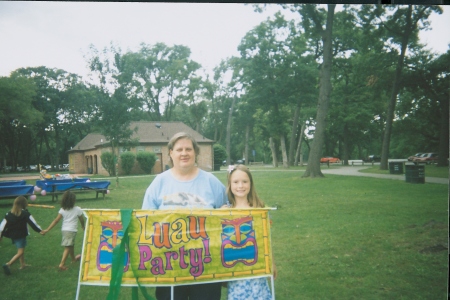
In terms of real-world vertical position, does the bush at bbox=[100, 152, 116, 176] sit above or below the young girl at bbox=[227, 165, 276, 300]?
above

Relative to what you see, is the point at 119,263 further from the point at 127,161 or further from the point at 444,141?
the point at 444,141

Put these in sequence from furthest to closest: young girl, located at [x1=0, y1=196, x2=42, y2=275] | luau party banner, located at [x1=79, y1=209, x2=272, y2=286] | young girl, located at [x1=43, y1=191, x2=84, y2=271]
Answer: young girl, located at [x1=43, y1=191, x2=84, y2=271] → young girl, located at [x1=0, y1=196, x2=42, y2=275] → luau party banner, located at [x1=79, y1=209, x2=272, y2=286]

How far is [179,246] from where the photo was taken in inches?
104

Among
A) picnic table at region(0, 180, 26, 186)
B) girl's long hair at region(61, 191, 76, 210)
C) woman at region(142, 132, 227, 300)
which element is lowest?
girl's long hair at region(61, 191, 76, 210)

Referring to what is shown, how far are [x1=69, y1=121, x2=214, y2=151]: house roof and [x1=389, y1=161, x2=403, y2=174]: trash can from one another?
4.93 m

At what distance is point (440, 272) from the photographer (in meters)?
3.64

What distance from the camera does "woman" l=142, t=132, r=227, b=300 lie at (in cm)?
239

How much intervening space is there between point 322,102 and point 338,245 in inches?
193

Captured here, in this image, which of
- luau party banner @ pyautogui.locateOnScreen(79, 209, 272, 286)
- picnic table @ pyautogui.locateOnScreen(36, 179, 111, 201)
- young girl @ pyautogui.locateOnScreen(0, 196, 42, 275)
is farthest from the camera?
picnic table @ pyautogui.locateOnScreen(36, 179, 111, 201)

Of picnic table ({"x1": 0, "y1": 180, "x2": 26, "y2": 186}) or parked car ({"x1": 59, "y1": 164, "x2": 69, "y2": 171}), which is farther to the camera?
parked car ({"x1": 59, "y1": 164, "x2": 69, "y2": 171})

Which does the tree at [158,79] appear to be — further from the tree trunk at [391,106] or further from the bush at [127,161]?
the tree trunk at [391,106]

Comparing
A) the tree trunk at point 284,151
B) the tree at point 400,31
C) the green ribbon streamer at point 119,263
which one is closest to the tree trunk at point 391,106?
the tree at point 400,31

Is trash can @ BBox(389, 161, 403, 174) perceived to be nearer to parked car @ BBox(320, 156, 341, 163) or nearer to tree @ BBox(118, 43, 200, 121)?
parked car @ BBox(320, 156, 341, 163)

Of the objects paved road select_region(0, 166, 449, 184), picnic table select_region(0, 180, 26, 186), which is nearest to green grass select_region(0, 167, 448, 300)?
paved road select_region(0, 166, 449, 184)
